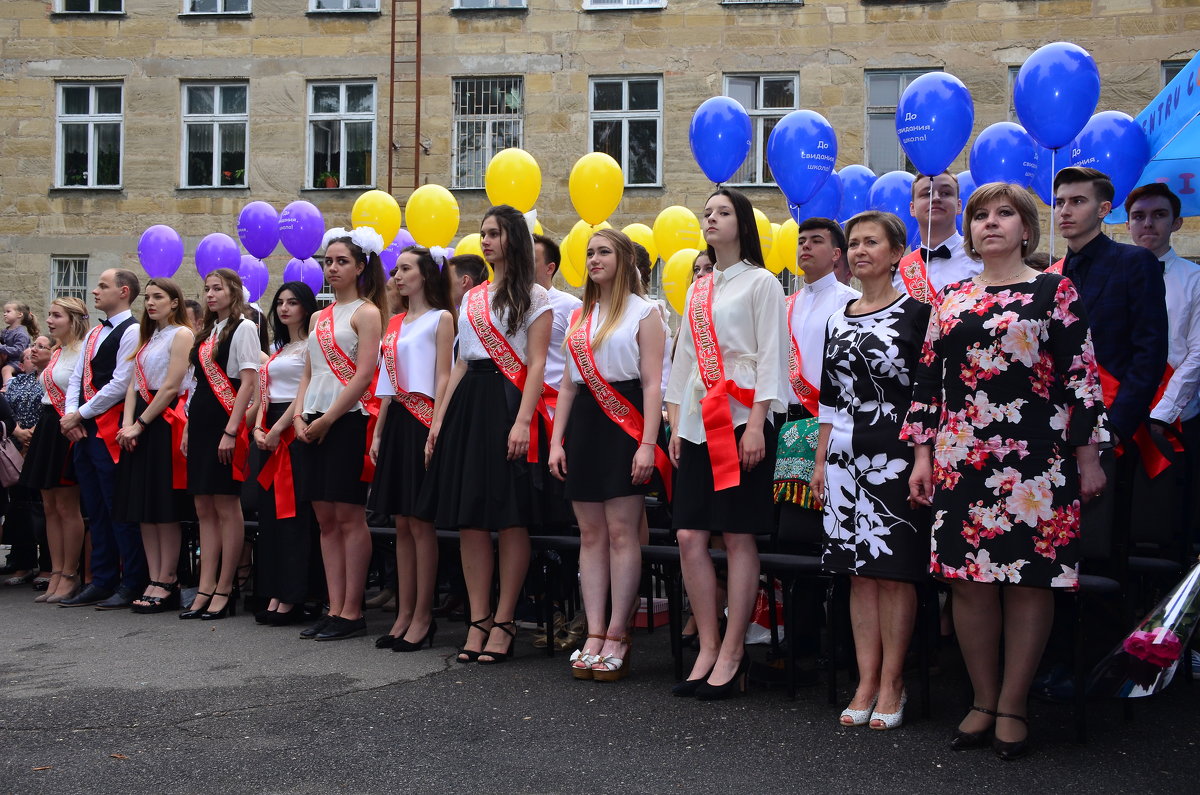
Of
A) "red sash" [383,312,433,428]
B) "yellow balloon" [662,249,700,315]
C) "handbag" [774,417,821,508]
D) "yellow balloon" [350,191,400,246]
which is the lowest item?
"handbag" [774,417,821,508]

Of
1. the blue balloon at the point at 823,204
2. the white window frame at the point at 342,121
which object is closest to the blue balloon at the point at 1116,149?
the blue balloon at the point at 823,204

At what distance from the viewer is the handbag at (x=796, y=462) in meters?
4.78

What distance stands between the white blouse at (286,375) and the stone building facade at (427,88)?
12.2 m

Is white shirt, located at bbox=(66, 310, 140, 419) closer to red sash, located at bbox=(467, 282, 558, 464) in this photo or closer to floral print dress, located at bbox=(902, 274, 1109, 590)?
red sash, located at bbox=(467, 282, 558, 464)

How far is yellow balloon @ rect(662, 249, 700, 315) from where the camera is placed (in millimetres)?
10648

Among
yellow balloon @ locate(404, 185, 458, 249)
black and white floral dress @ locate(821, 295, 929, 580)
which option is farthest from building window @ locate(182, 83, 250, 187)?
black and white floral dress @ locate(821, 295, 929, 580)

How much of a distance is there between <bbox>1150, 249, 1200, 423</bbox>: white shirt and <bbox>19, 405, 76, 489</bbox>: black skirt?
245 inches

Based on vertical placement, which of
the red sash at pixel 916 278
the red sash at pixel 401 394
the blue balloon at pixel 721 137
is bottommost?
the red sash at pixel 401 394

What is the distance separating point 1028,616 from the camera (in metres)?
3.86

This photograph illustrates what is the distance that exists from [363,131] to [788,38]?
6.56 m

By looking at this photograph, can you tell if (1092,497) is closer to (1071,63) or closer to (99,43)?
(1071,63)

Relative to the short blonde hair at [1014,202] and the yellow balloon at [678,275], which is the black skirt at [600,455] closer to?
the short blonde hair at [1014,202]

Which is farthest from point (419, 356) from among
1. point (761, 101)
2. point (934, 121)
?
point (761, 101)

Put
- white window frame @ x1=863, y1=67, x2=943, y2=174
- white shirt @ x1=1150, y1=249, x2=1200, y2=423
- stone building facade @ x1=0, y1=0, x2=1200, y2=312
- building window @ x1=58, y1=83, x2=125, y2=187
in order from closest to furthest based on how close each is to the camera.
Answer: white shirt @ x1=1150, y1=249, x2=1200, y2=423 < stone building facade @ x1=0, y1=0, x2=1200, y2=312 < white window frame @ x1=863, y1=67, x2=943, y2=174 < building window @ x1=58, y1=83, x2=125, y2=187
